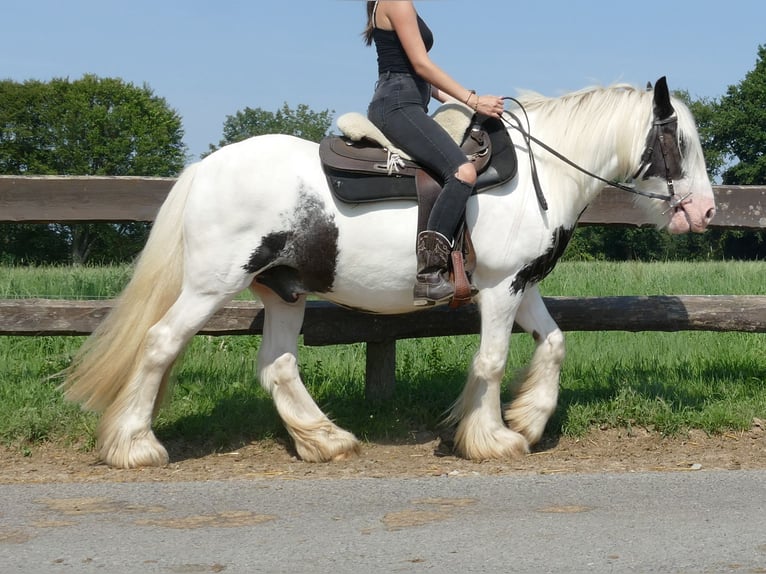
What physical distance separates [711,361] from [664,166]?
7.73ft

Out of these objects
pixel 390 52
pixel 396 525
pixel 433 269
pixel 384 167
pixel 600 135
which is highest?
pixel 390 52

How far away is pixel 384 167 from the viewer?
18.0 ft

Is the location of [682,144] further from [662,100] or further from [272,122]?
[272,122]

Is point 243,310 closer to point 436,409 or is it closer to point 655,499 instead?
point 436,409

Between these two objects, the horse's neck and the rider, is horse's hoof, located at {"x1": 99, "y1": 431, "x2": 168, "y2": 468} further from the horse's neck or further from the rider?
the horse's neck

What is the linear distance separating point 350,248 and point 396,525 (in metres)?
1.92

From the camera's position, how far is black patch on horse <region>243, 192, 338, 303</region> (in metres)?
5.49

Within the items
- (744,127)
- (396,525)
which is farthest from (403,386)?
(744,127)

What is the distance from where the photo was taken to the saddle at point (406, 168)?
5.43 meters

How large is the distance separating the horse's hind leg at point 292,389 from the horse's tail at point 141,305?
1.87ft

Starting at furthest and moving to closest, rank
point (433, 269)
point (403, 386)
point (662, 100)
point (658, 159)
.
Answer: point (403, 386)
point (658, 159)
point (662, 100)
point (433, 269)

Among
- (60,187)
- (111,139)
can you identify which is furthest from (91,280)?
(111,139)

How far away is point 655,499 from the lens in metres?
4.44

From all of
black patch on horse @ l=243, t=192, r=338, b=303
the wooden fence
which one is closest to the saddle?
black patch on horse @ l=243, t=192, r=338, b=303
